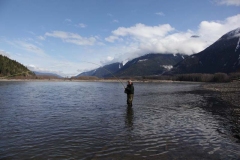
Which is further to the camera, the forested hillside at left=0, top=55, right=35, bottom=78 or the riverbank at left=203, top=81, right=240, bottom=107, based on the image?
the forested hillside at left=0, top=55, right=35, bottom=78

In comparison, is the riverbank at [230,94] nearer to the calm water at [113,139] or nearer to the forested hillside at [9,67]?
the calm water at [113,139]

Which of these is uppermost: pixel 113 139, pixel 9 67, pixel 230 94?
pixel 9 67

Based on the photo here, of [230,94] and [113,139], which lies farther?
[230,94]

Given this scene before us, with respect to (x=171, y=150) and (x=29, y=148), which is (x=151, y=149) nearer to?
(x=171, y=150)

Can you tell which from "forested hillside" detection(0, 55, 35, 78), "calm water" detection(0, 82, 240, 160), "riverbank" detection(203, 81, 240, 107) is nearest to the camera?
"calm water" detection(0, 82, 240, 160)

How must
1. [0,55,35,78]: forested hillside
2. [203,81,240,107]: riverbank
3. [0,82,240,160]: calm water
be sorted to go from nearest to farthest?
[0,82,240,160]: calm water
[203,81,240,107]: riverbank
[0,55,35,78]: forested hillside

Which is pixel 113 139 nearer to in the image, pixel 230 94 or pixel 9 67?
pixel 230 94

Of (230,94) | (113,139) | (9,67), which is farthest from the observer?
(9,67)

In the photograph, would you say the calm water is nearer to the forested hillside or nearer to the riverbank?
the riverbank

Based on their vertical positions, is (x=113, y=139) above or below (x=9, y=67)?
below

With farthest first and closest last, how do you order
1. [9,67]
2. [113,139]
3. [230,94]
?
[9,67] → [230,94] → [113,139]

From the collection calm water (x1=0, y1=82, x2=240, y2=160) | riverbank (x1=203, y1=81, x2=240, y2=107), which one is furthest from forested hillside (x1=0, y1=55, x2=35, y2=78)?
calm water (x1=0, y1=82, x2=240, y2=160)

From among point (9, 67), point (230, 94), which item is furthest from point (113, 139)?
point (9, 67)

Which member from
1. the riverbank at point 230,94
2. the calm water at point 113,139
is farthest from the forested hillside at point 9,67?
the calm water at point 113,139
